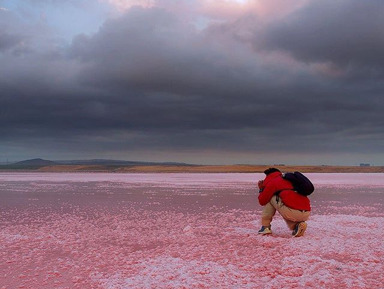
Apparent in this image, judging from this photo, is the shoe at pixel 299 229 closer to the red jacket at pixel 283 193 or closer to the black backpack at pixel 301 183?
the red jacket at pixel 283 193

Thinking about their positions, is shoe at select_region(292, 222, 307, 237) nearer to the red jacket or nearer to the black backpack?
the red jacket

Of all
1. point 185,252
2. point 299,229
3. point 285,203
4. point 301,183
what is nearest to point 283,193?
point 285,203

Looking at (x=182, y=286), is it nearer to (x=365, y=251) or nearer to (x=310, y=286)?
(x=310, y=286)

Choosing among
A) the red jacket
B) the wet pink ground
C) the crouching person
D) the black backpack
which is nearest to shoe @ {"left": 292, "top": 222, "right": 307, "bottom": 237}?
the crouching person

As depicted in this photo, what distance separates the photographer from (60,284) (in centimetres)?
589

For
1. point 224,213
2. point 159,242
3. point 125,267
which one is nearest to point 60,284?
point 125,267

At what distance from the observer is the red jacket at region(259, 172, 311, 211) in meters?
9.03

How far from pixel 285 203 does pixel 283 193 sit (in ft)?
0.80

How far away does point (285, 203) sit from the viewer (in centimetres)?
905

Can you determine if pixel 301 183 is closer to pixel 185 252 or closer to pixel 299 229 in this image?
pixel 299 229

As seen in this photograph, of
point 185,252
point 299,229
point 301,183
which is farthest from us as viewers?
point 299,229

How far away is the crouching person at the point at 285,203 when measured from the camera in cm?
→ 905

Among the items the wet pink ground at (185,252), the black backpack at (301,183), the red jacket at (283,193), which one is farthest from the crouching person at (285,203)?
the wet pink ground at (185,252)

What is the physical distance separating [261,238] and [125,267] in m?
3.62
